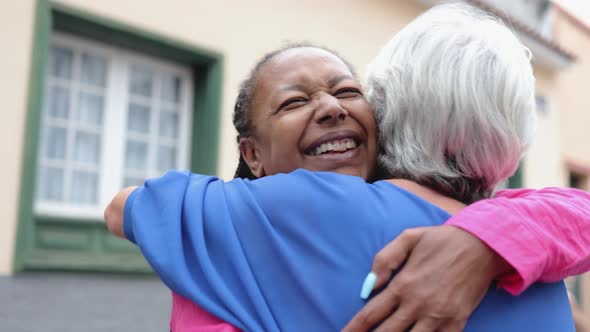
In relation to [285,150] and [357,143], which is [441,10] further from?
[285,150]

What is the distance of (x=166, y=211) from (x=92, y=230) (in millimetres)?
4693

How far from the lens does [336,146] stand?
1588 millimetres

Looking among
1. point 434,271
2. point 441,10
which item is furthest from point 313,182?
point 441,10

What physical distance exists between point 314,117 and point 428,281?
21.3 inches

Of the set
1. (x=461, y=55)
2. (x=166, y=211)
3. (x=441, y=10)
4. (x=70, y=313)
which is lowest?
(x=70, y=313)

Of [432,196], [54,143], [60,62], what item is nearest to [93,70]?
[60,62]

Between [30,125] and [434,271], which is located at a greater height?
[30,125]

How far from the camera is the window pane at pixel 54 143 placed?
18.8ft

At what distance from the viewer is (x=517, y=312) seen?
127cm

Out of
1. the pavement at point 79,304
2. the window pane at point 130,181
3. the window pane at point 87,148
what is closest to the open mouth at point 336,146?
the pavement at point 79,304

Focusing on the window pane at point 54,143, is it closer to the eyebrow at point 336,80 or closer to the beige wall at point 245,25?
the beige wall at point 245,25

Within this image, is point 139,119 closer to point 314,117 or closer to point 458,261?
point 314,117

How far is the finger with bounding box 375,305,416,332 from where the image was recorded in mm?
1176

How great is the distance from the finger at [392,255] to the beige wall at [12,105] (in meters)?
4.44
